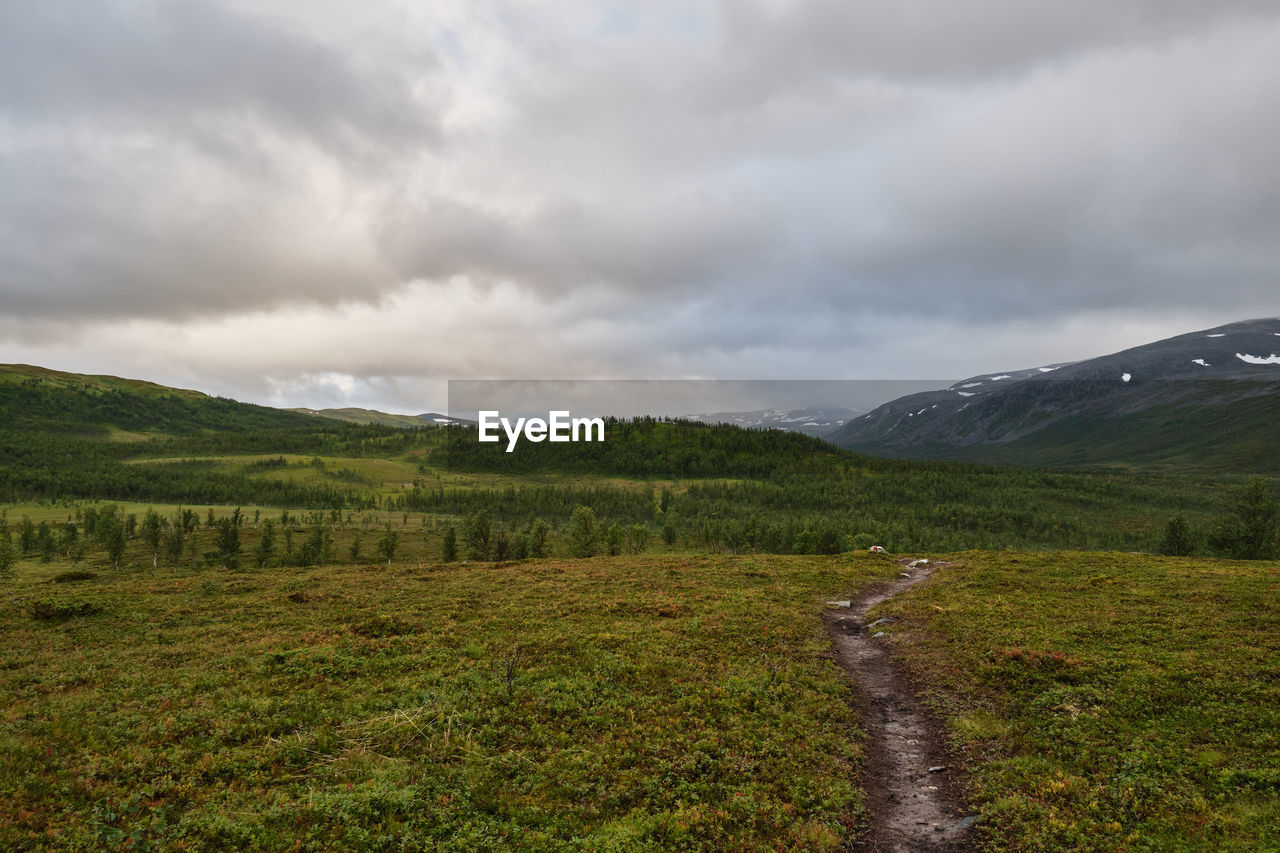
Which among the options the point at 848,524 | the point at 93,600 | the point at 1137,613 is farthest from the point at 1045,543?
the point at 93,600

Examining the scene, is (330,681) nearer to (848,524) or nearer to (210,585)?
(210,585)

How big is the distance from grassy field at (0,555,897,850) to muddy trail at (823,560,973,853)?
3.15ft

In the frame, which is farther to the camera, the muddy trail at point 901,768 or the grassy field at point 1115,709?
the muddy trail at point 901,768

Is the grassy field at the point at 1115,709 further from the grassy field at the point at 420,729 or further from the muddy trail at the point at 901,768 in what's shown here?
the grassy field at the point at 420,729

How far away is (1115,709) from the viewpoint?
18.6 metres

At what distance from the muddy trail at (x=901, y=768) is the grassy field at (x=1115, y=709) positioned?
842 millimetres

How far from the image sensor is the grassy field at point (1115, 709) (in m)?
12.9

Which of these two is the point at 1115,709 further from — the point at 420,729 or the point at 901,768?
the point at 420,729

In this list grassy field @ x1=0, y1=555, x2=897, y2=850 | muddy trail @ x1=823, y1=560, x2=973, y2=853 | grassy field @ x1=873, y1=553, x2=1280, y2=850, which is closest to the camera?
grassy field @ x1=873, y1=553, x2=1280, y2=850

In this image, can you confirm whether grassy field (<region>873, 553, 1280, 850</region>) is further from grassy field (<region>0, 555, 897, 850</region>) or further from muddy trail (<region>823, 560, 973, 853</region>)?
grassy field (<region>0, 555, 897, 850</region>)

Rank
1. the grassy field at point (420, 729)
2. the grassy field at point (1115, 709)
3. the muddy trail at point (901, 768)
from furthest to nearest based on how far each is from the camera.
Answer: the muddy trail at point (901, 768) < the grassy field at point (420, 729) < the grassy field at point (1115, 709)

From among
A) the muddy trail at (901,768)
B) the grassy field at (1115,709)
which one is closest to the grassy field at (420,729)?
the muddy trail at (901,768)

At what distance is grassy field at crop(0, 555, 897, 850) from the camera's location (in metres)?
13.1

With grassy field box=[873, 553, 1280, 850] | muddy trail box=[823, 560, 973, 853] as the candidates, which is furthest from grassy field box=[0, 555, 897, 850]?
grassy field box=[873, 553, 1280, 850]
